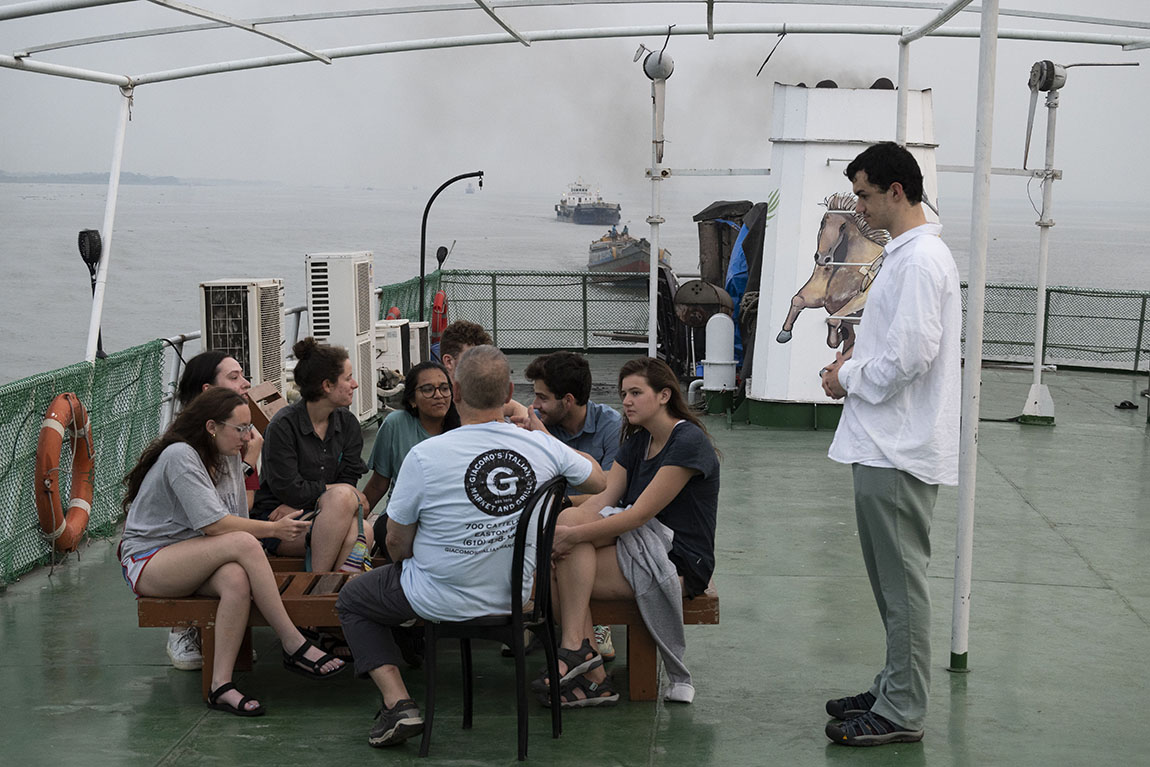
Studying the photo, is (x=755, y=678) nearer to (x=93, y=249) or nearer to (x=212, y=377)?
(x=212, y=377)

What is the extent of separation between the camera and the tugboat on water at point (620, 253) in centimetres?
3152

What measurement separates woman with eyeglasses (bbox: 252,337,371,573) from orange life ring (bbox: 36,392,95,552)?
1.25 meters

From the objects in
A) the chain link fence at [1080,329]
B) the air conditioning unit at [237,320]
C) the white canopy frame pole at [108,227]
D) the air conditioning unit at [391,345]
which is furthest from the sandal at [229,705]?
the chain link fence at [1080,329]

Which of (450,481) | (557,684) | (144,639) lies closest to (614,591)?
(557,684)

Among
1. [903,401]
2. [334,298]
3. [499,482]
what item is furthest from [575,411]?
[334,298]

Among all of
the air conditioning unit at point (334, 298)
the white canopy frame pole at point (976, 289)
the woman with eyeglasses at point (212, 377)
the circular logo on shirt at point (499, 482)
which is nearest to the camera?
the circular logo on shirt at point (499, 482)

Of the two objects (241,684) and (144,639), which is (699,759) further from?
(144,639)

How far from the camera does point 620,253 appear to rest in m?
35.7

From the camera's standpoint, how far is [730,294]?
36.7 feet

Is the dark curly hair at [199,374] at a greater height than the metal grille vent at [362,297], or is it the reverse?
the metal grille vent at [362,297]

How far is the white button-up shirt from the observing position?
3408mm

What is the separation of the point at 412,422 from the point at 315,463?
40cm

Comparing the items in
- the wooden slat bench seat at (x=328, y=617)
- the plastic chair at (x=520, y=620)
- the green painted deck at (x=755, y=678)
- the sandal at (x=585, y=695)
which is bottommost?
the green painted deck at (x=755, y=678)

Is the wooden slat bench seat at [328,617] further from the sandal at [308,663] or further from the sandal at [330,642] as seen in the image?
the sandal at [330,642]
